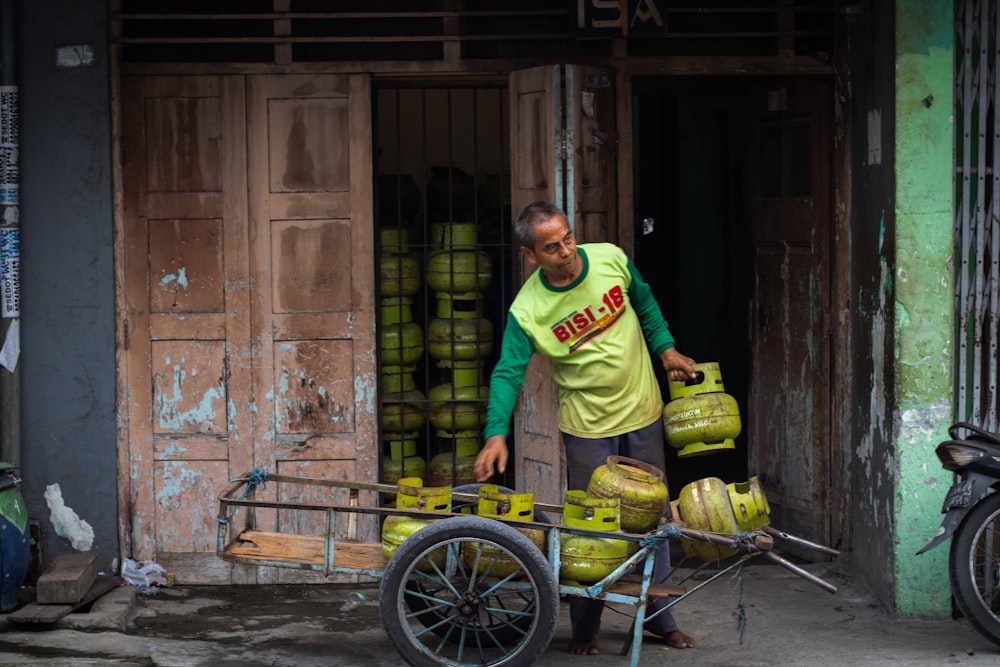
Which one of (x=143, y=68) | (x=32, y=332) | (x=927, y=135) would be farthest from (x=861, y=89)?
(x=32, y=332)

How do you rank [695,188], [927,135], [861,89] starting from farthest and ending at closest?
[695,188] → [861,89] → [927,135]

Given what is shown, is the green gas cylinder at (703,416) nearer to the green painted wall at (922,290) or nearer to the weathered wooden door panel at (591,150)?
the green painted wall at (922,290)

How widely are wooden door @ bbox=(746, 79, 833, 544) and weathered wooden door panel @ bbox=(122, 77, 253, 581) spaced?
9.48 ft

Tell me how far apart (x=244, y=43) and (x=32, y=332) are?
5.88ft

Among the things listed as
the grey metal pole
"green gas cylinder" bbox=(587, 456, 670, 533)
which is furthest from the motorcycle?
the grey metal pole

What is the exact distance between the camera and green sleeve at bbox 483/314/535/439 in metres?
5.61

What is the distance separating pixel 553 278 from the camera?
18.7 ft

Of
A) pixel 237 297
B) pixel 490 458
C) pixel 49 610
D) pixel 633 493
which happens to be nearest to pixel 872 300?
pixel 633 493

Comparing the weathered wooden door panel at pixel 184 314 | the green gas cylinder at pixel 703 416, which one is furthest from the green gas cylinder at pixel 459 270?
the green gas cylinder at pixel 703 416

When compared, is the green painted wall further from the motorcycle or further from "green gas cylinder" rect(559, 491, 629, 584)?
"green gas cylinder" rect(559, 491, 629, 584)

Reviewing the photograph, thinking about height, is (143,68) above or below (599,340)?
above

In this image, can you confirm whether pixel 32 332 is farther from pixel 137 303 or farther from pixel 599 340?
pixel 599 340

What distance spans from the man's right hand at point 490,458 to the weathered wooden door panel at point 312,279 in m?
1.73

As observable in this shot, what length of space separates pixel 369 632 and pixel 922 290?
2.96 metres
